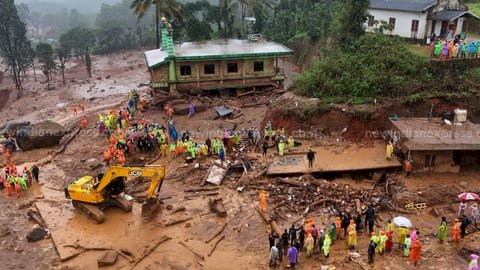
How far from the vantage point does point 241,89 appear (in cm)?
4041

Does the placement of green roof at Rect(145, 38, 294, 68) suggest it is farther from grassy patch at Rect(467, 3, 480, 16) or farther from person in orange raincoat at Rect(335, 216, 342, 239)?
person in orange raincoat at Rect(335, 216, 342, 239)

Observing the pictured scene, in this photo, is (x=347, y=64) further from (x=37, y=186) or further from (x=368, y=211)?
(x=37, y=186)

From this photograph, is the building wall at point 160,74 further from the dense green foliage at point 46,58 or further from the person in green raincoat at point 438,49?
the dense green foliage at point 46,58

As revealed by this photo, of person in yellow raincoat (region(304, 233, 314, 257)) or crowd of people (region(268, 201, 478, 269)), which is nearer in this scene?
crowd of people (region(268, 201, 478, 269))

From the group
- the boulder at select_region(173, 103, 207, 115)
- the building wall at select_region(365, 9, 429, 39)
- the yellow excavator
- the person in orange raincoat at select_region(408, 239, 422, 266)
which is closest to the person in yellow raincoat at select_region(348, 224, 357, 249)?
the person in orange raincoat at select_region(408, 239, 422, 266)

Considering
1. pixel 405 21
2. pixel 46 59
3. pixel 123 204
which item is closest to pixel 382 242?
pixel 123 204

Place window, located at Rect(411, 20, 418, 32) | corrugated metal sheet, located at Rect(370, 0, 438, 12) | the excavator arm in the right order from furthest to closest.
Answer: window, located at Rect(411, 20, 418, 32)
corrugated metal sheet, located at Rect(370, 0, 438, 12)
the excavator arm

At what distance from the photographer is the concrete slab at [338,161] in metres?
24.2

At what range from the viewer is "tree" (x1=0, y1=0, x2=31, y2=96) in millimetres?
61031

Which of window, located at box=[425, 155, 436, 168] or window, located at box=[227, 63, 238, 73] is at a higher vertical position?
window, located at box=[227, 63, 238, 73]

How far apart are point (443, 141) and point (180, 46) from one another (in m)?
27.4

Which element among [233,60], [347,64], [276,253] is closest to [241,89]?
[233,60]

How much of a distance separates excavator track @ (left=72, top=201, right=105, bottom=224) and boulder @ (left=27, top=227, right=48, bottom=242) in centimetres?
198

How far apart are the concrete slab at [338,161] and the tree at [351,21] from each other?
36.6ft
